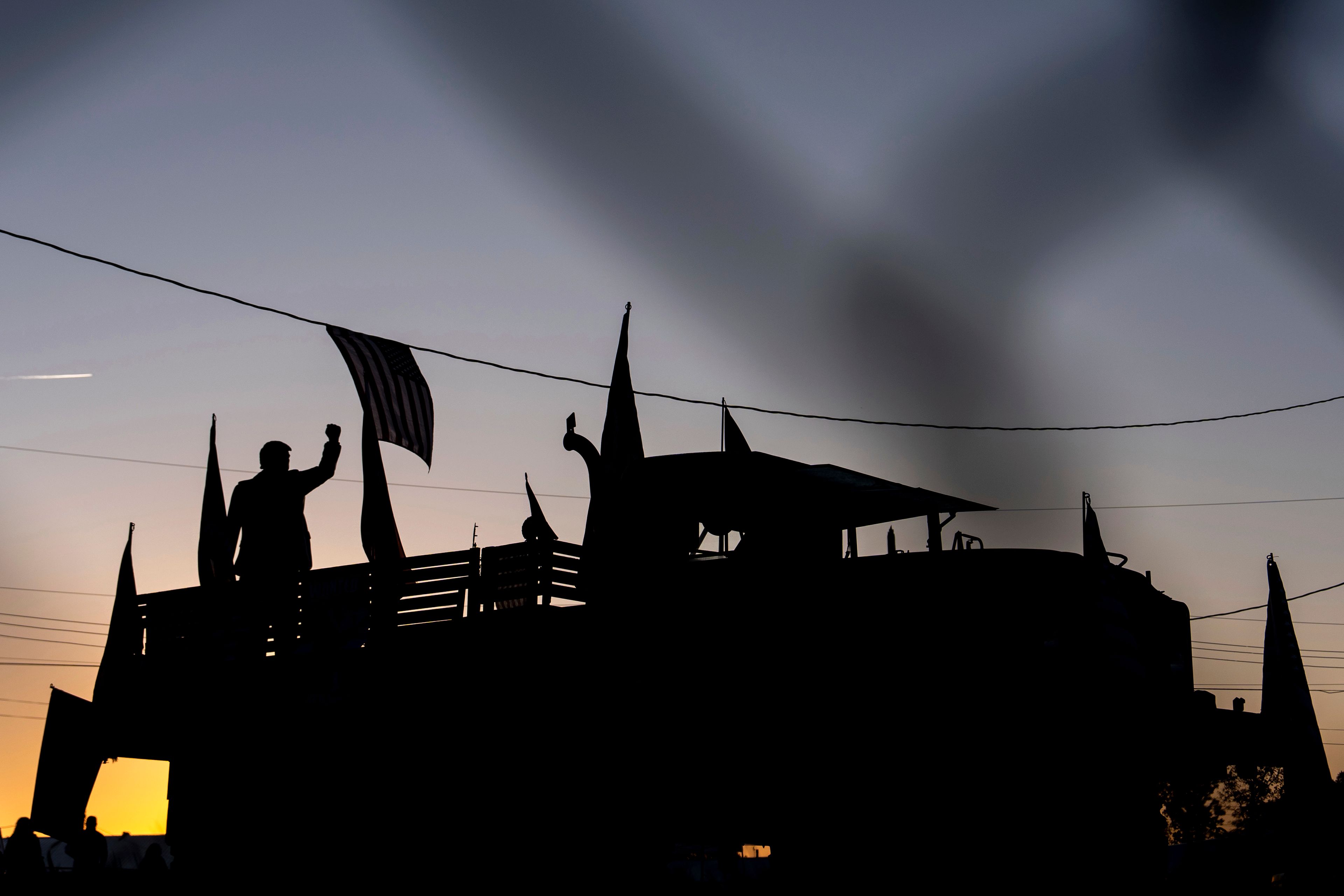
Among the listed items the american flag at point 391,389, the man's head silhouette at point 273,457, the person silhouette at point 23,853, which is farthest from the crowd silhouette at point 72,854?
the american flag at point 391,389

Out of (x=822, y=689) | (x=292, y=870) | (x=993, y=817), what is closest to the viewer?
(x=993, y=817)

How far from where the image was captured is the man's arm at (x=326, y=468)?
1588cm

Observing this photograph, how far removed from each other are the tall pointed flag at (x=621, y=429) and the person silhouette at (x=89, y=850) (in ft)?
29.1

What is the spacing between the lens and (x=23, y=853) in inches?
592

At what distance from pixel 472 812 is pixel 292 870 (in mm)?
2856

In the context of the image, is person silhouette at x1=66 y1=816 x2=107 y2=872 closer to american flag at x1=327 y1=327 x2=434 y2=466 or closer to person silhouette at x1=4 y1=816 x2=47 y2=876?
person silhouette at x1=4 y1=816 x2=47 y2=876

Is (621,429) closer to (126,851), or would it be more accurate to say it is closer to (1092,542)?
(1092,542)

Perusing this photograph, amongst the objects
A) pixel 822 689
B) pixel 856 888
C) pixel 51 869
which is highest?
pixel 822 689

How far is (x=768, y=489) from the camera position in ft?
48.9

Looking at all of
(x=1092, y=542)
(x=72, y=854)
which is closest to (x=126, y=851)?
(x=72, y=854)

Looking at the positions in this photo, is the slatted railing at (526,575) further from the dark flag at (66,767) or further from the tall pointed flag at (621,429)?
the dark flag at (66,767)

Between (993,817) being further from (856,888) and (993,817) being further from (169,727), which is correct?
(169,727)

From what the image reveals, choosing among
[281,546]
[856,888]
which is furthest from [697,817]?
[281,546]

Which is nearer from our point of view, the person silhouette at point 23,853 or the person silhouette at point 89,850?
the person silhouette at point 23,853
